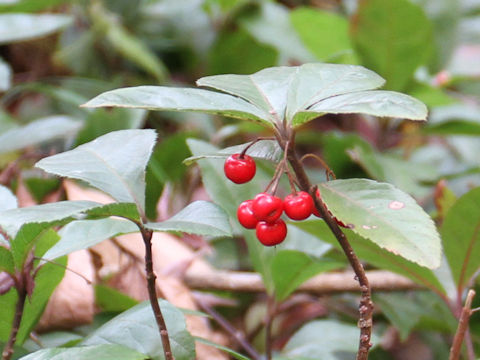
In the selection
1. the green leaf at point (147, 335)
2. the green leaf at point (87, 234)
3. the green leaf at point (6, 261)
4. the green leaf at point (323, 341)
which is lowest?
the green leaf at point (323, 341)

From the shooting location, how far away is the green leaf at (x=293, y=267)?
906 mm

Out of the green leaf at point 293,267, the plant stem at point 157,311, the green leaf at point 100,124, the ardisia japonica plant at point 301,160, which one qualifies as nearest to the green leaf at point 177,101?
the ardisia japonica plant at point 301,160

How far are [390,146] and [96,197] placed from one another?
971 mm

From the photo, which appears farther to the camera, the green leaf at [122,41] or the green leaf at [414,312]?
the green leaf at [122,41]

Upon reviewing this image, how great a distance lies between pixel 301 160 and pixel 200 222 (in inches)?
4.3

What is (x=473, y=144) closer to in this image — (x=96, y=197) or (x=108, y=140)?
(x=96, y=197)

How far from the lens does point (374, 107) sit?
1.81 ft

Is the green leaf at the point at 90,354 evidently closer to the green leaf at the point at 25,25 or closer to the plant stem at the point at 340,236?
the plant stem at the point at 340,236

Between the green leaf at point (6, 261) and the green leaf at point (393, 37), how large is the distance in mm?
1034

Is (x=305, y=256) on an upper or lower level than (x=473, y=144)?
upper

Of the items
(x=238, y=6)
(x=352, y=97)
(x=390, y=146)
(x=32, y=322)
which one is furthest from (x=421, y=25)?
(x=32, y=322)

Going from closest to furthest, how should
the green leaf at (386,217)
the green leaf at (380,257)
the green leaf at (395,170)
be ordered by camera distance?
the green leaf at (386,217) → the green leaf at (380,257) → the green leaf at (395,170)

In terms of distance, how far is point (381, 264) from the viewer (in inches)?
35.2

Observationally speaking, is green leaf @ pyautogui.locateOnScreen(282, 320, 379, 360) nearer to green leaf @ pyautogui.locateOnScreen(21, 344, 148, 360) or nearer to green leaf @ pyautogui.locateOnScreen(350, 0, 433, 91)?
green leaf @ pyautogui.locateOnScreen(21, 344, 148, 360)
